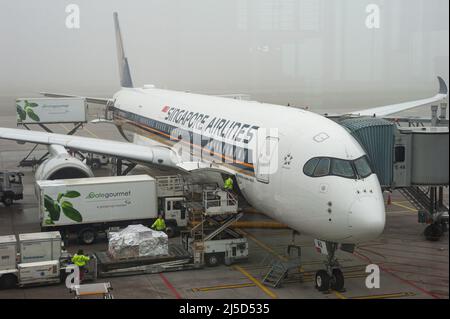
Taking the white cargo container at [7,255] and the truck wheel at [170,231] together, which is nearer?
the white cargo container at [7,255]

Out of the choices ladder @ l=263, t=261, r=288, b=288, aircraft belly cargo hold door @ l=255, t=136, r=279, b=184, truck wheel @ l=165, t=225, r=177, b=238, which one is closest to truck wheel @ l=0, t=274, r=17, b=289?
truck wheel @ l=165, t=225, r=177, b=238

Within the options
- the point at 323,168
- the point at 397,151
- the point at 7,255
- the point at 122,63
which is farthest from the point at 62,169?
the point at 122,63

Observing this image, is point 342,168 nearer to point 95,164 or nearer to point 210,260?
point 210,260

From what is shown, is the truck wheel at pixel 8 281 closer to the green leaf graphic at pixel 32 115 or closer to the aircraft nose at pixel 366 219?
the aircraft nose at pixel 366 219

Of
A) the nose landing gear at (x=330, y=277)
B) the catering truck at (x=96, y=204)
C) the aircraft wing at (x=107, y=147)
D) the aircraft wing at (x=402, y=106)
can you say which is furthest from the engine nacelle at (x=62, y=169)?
the aircraft wing at (x=402, y=106)

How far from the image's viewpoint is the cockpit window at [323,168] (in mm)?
12805

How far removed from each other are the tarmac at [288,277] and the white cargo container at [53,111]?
1054 centimetres

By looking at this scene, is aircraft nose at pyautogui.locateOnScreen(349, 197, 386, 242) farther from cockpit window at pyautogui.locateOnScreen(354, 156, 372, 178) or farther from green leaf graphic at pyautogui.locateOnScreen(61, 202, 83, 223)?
green leaf graphic at pyautogui.locateOnScreen(61, 202, 83, 223)

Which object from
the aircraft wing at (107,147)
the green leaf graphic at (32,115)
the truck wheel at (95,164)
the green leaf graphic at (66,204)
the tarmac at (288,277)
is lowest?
the tarmac at (288,277)

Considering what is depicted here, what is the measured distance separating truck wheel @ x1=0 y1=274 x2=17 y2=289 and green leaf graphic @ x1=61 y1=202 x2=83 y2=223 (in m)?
3.44

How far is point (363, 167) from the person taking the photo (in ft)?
42.2

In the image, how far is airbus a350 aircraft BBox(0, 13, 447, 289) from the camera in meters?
12.3
